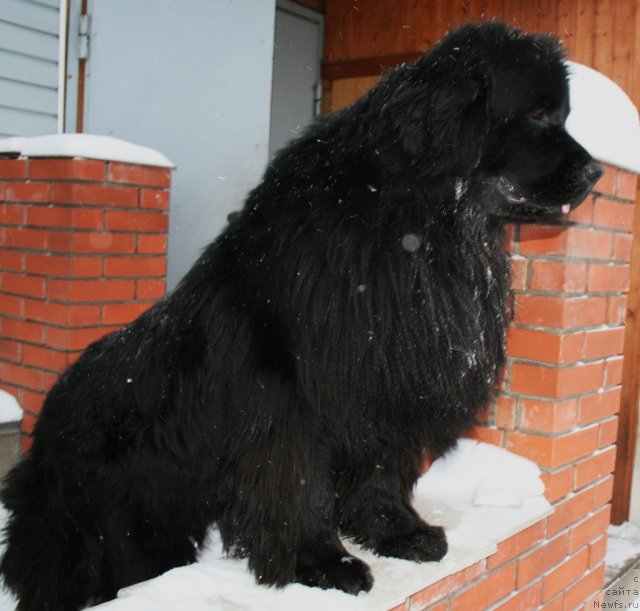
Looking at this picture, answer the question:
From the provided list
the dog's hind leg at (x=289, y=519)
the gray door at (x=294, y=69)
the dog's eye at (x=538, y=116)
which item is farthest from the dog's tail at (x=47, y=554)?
the gray door at (x=294, y=69)

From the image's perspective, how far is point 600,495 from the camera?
257 cm

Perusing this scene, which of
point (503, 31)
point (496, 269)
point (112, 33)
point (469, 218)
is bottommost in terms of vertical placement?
point (496, 269)

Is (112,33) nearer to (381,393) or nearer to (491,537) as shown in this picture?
(381,393)

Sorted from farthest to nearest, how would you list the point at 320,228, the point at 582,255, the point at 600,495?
the point at 600,495
the point at 582,255
the point at 320,228

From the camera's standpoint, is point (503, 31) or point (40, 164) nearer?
point (503, 31)

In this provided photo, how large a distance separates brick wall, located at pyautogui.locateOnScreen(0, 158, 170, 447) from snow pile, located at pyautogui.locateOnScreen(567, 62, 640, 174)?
5.74 feet

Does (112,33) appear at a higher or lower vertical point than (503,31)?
higher

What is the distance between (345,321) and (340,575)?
58 cm

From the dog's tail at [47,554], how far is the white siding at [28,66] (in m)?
2.15

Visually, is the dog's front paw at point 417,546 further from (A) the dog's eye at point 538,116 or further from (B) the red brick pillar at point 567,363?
(A) the dog's eye at point 538,116

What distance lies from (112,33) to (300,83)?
2.37 metres

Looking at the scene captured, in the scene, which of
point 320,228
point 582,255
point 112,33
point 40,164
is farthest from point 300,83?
point 320,228

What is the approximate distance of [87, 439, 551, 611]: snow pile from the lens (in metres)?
1.57

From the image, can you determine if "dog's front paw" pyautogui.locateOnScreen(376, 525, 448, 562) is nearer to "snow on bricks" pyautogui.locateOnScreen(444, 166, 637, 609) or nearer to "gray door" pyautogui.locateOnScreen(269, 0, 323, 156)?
"snow on bricks" pyautogui.locateOnScreen(444, 166, 637, 609)
